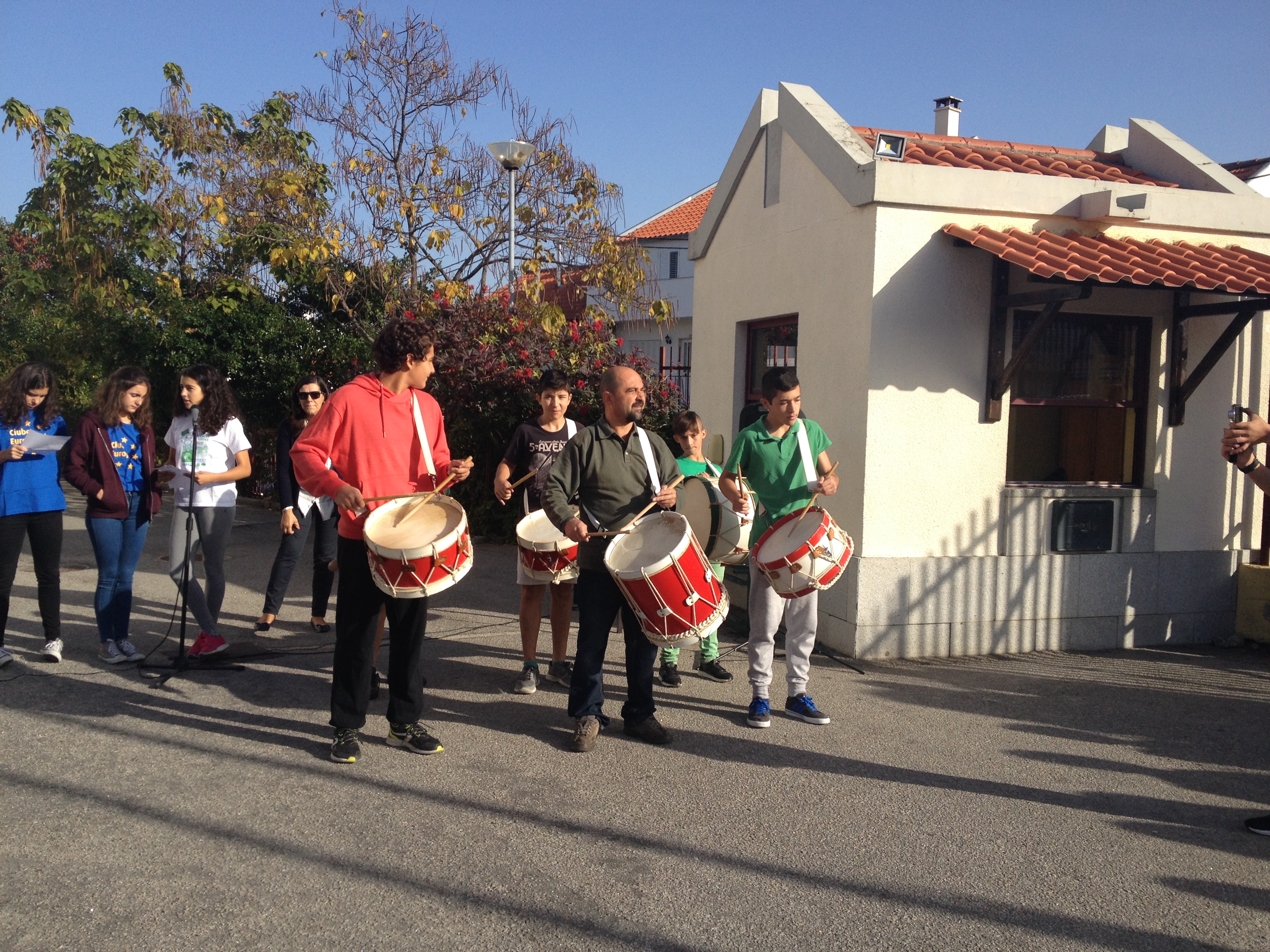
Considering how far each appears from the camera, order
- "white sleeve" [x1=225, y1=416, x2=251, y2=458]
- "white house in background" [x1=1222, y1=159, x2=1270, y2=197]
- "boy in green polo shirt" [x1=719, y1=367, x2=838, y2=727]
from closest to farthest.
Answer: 1. "boy in green polo shirt" [x1=719, y1=367, x2=838, y2=727]
2. "white sleeve" [x1=225, y1=416, x2=251, y2=458]
3. "white house in background" [x1=1222, y1=159, x2=1270, y2=197]

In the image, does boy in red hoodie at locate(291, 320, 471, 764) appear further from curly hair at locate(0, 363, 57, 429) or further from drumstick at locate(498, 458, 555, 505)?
curly hair at locate(0, 363, 57, 429)

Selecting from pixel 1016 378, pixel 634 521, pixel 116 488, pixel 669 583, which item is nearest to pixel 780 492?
pixel 634 521

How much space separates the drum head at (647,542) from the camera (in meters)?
4.71

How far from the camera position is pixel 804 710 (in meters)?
5.39

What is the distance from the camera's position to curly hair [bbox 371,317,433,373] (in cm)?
466

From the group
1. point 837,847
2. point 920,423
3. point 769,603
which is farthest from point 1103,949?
point 920,423

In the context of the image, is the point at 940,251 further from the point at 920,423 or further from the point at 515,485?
the point at 515,485

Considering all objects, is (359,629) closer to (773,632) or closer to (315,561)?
(773,632)

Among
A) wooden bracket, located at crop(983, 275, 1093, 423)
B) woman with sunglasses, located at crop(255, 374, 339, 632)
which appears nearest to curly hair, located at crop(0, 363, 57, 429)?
woman with sunglasses, located at crop(255, 374, 339, 632)

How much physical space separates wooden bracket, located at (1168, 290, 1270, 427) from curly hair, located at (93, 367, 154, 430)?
7.04 metres

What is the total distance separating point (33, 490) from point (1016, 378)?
6.52 metres

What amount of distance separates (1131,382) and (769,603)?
3.85 metres

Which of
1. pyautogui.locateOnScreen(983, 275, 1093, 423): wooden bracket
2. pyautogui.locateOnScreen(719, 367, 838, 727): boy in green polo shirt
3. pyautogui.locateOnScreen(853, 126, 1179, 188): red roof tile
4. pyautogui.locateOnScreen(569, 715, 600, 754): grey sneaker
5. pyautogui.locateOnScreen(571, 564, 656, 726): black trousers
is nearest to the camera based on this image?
pyautogui.locateOnScreen(569, 715, 600, 754): grey sneaker

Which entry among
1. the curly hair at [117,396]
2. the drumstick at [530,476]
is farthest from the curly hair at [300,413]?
the drumstick at [530,476]
